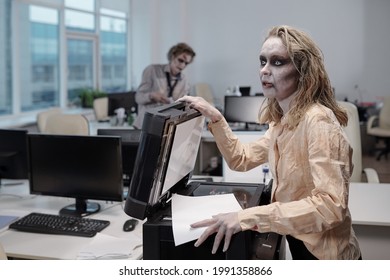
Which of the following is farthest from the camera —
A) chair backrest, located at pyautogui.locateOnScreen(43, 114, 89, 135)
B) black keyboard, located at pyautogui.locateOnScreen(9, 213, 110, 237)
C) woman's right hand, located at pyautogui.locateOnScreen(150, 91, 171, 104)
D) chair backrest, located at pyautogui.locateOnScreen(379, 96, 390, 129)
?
chair backrest, located at pyautogui.locateOnScreen(379, 96, 390, 129)

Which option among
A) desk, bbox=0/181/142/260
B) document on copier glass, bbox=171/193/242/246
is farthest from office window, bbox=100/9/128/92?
document on copier glass, bbox=171/193/242/246

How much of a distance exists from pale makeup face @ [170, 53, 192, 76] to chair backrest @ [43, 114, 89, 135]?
797mm

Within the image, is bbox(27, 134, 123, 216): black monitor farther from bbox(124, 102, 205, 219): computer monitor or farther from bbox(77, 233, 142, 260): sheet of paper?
bbox(124, 102, 205, 219): computer monitor

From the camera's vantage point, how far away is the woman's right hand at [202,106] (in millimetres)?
1123

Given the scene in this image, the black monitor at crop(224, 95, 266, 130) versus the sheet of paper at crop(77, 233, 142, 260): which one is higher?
the black monitor at crop(224, 95, 266, 130)

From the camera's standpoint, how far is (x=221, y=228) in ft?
2.96

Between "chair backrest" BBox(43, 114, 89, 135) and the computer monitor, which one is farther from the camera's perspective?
"chair backrest" BBox(43, 114, 89, 135)

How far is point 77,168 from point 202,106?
1047mm

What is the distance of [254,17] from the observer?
7.62 m

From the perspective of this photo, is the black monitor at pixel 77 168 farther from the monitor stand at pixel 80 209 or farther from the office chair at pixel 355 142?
the office chair at pixel 355 142

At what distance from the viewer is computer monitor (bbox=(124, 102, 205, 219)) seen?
2.94 ft

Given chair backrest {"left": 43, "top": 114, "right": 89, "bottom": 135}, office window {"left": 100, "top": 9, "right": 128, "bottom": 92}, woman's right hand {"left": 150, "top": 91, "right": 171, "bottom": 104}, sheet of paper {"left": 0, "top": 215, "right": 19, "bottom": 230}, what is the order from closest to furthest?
sheet of paper {"left": 0, "top": 215, "right": 19, "bottom": 230}
chair backrest {"left": 43, "top": 114, "right": 89, "bottom": 135}
woman's right hand {"left": 150, "top": 91, "right": 171, "bottom": 104}
office window {"left": 100, "top": 9, "right": 128, "bottom": 92}

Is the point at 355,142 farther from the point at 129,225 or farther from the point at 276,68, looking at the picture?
the point at 276,68

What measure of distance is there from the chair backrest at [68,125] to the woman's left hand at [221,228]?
2.58 m
